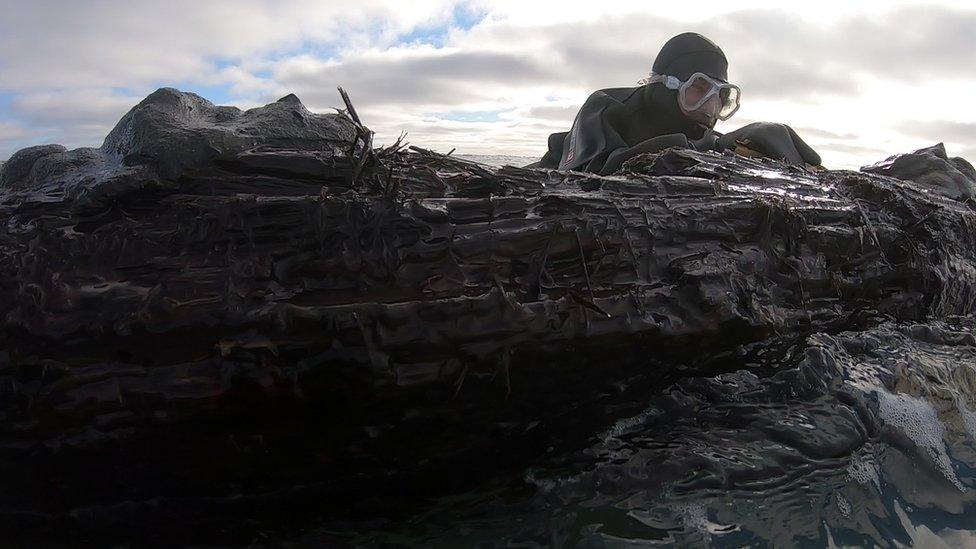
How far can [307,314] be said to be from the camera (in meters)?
1.68

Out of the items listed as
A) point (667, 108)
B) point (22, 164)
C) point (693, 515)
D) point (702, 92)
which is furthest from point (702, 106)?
point (22, 164)

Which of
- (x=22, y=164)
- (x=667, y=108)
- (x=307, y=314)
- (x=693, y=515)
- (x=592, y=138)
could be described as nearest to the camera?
(x=307, y=314)

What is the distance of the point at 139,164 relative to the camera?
A: 189cm

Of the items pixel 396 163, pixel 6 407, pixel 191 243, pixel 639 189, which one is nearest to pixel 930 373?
pixel 639 189

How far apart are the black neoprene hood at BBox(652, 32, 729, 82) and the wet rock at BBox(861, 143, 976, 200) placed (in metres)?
1.60

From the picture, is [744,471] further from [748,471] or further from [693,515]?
[693,515]

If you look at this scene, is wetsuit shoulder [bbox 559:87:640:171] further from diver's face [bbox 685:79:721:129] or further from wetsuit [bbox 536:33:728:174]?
diver's face [bbox 685:79:721:129]

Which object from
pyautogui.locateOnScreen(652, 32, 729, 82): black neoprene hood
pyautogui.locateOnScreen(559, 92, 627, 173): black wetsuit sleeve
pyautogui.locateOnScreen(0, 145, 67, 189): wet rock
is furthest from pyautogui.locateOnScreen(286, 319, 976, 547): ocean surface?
pyautogui.locateOnScreen(652, 32, 729, 82): black neoprene hood

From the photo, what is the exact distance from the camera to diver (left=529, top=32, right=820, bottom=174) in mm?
5230

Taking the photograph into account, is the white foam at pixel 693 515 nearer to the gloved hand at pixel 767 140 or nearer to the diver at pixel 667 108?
the gloved hand at pixel 767 140

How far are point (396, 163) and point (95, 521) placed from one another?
1339 millimetres

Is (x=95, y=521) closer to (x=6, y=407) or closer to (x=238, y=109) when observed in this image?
(x=6, y=407)

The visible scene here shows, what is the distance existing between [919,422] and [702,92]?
3.68 m

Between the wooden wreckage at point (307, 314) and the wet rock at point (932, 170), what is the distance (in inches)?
108
